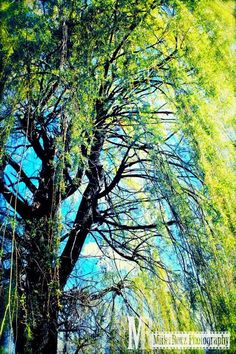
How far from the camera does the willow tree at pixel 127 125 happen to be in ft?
6.45

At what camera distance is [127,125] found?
2.57m

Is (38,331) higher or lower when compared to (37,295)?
lower

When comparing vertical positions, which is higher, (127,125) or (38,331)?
(127,125)

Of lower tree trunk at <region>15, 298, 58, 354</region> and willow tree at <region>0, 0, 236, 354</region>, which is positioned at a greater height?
willow tree at <region>0, 0, 236, 354</region>

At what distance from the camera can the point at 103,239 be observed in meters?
3.63

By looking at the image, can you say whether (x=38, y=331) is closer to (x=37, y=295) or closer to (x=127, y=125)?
(x=37, y=295)

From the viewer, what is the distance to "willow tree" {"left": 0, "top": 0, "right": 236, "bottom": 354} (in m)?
1.97

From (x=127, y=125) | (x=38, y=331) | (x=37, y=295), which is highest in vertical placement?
(x=127, y=125)

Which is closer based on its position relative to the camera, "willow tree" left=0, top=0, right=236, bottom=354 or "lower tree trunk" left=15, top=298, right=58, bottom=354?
"willow tree" left=0, top=0, right=236, bottom=354

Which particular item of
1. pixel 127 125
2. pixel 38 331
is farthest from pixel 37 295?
pixel 127 125

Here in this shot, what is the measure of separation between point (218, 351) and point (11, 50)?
2030 millimetres

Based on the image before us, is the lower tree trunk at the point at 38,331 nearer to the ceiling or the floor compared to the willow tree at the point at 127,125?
nearer to the floor

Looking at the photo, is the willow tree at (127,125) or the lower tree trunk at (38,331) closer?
the willow tree at (127,125)

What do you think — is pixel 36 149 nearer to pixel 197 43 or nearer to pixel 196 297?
pixel 197 43
